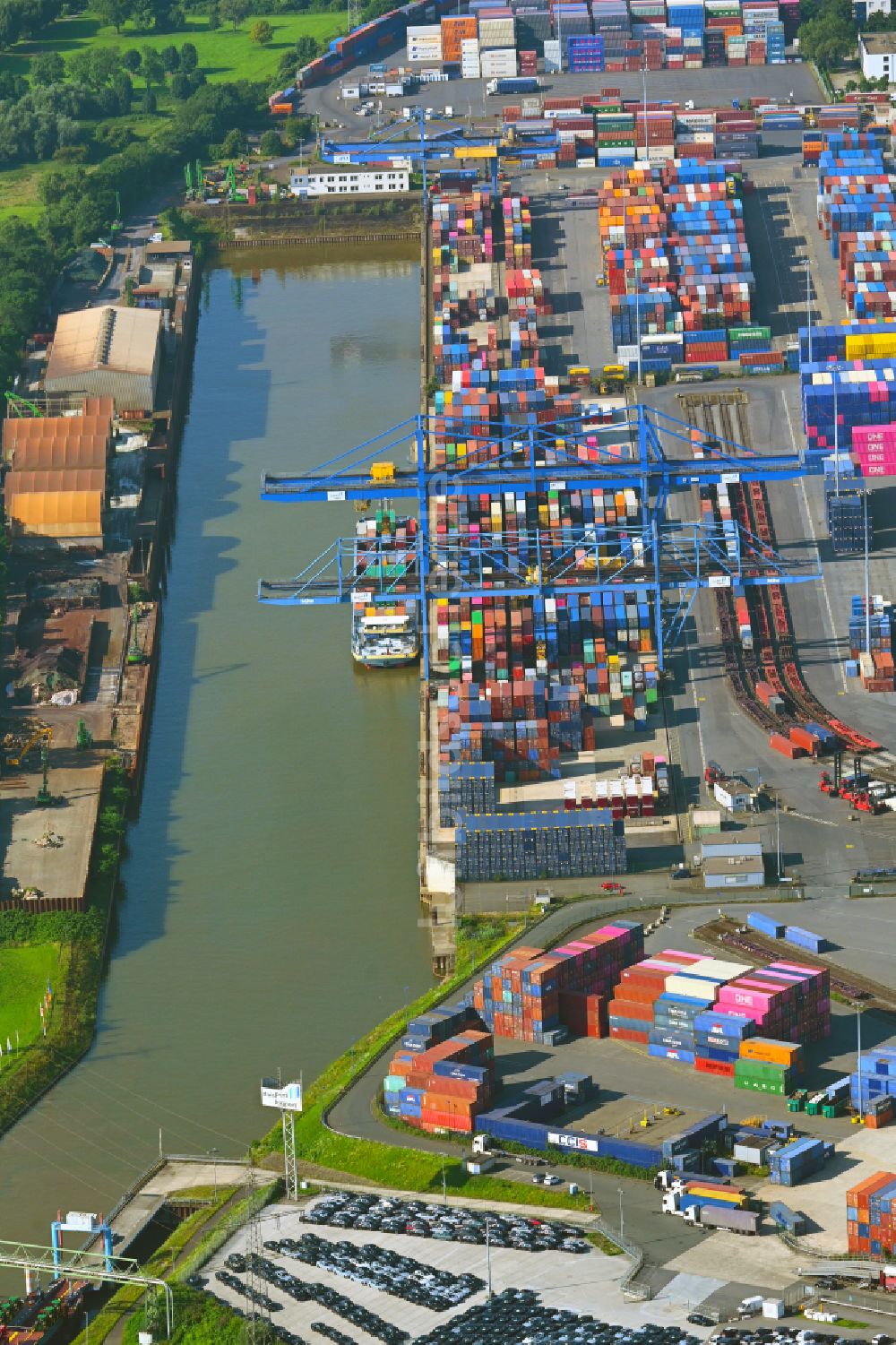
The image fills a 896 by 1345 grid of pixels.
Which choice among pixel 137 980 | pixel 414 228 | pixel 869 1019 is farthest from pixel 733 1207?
pixel 414 228

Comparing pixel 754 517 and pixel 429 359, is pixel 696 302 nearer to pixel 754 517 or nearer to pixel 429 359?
pixel 429 359

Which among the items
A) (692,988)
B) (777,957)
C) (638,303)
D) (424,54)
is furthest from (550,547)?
(424,54)

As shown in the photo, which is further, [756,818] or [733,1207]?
[756,818]

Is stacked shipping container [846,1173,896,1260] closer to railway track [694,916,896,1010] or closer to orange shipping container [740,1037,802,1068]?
orange shipping container [740,1037,802,1068]

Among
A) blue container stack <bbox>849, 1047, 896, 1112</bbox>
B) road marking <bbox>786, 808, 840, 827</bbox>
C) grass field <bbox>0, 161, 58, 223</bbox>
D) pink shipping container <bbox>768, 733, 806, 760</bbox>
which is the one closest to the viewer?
blue container stack <bbox>849, 1047, 896, 1112</bbox>

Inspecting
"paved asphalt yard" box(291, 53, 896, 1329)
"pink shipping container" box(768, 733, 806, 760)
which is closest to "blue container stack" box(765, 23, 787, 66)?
"paved asphalt yard" box(291, 53, 896, 1329)
